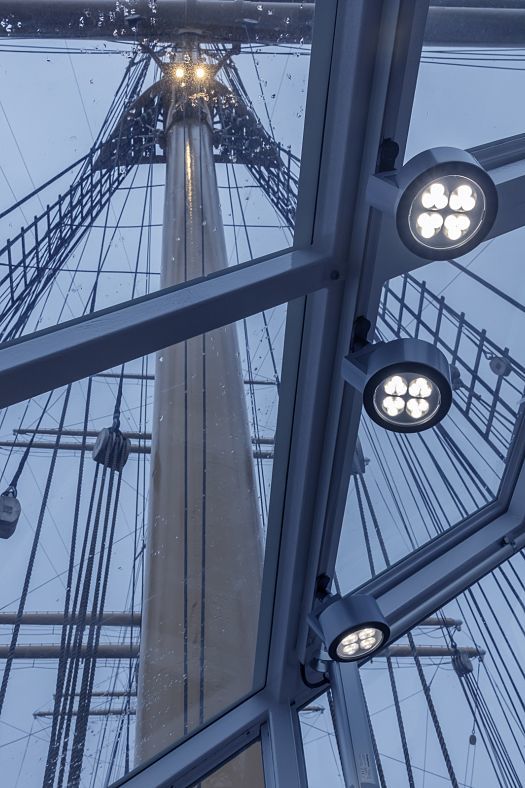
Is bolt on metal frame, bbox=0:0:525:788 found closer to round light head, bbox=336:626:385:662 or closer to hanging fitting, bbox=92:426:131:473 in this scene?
round light head, bbox=336:626:385:662

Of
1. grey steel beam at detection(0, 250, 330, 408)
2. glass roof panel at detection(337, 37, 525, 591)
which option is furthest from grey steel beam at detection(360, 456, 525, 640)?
grey steel beam at detection(0, 250, 330, 408)

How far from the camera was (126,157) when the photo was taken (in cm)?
261

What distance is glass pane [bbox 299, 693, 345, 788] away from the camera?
9.97 ft

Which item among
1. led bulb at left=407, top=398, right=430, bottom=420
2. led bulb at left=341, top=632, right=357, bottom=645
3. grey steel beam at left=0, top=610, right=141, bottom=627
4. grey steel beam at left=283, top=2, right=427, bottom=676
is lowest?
led bulb at left=407, top=398, right=430, bottom=420

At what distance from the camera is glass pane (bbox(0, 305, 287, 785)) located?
2637 millimetres

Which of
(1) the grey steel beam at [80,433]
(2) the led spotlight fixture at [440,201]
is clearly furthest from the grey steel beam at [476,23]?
(1) the grey steel beam at [80,433]

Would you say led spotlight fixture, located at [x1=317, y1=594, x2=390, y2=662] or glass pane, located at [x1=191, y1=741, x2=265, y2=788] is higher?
glass pane, located at [x1=191, y1=741, x2=265, y2=788]

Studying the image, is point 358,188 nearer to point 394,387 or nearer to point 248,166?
point 394,387

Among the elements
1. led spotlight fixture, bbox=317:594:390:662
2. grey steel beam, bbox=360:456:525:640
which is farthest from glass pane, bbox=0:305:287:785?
grey steel beam, bbox=360:456:525:640

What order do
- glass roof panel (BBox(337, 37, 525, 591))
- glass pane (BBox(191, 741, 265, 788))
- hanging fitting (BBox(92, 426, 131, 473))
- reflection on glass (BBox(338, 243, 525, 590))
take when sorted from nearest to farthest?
glass roof panel (BBox(337, 37, 525, 591)) → reflection on glass (BBox(338, 243, 525, 590)) → hanging fitting (BBox(92, 426, 131, 473)) → glass pane (BBox(191, 741, 265, 788))

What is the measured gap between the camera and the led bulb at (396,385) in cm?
181

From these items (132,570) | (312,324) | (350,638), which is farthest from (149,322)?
(132,570)

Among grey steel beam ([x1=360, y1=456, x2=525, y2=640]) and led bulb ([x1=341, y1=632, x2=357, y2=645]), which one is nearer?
led bulb ([x1=341, y1=632, x2=357, y2=645])

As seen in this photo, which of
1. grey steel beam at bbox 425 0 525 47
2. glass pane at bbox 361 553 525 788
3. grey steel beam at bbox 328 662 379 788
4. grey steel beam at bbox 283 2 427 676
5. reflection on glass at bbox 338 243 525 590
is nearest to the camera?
grey steel beam at bbox 283 2 427 676
